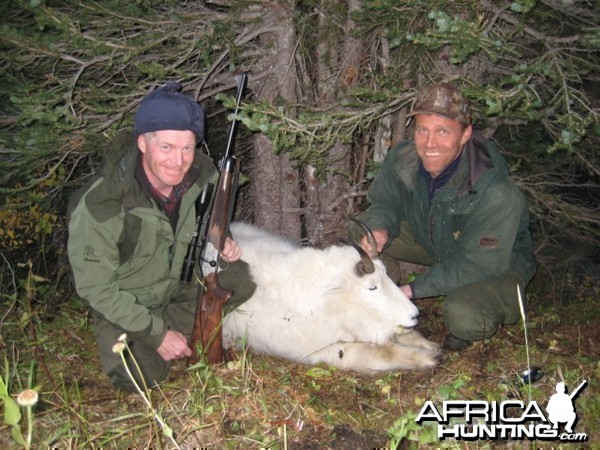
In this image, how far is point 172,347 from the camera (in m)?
4.01

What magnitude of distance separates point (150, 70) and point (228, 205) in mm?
1455

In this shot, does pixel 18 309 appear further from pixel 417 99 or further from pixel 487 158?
pixel 487 158

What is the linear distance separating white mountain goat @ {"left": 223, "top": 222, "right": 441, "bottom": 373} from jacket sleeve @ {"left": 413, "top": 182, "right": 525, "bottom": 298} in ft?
1.50

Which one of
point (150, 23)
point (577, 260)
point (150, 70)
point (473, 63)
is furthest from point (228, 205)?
point (577, 260)

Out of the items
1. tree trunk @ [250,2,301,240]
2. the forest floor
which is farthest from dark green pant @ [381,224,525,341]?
tree trunk @ [250,2,301,240]

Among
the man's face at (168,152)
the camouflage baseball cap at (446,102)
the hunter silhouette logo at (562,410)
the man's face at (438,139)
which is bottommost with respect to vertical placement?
the hunter silhouette logo at (562,410)

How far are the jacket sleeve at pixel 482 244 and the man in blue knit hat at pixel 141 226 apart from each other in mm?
2211

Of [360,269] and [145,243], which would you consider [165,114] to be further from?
[360,269]

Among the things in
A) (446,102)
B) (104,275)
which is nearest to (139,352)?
(104,275)

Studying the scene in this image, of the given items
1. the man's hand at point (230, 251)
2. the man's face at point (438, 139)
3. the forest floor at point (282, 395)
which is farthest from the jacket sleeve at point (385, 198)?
the man's hand at point (230, 251)

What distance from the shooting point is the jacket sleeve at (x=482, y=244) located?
4395 mm

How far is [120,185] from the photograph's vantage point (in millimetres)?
3711

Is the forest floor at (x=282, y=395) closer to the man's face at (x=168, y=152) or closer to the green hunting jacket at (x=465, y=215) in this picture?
the green hunting jacket at (x=465, y=215)

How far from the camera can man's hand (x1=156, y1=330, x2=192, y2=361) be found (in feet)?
13.2
